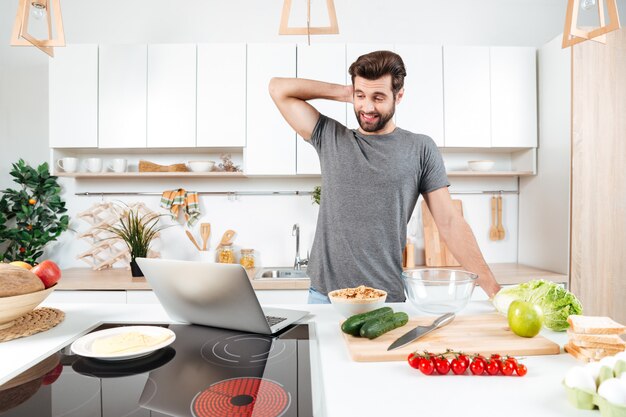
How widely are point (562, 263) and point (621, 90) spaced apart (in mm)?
1102

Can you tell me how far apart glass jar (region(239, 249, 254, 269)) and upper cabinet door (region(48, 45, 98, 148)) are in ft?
4.22

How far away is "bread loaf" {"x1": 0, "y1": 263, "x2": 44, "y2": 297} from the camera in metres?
1.05

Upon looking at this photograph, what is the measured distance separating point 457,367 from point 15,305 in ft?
3.29

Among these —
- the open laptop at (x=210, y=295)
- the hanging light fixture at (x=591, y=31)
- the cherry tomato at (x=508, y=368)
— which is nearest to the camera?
the cherry tomato at (x=508, y=368)

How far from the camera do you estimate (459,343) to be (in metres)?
0.97

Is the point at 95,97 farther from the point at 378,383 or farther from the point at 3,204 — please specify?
the point at 378,383

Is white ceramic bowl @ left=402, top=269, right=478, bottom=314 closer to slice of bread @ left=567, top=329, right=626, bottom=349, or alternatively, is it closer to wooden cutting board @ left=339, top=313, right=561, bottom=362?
wooden cutting board @ left=339, top=313, right=561, bottom=362

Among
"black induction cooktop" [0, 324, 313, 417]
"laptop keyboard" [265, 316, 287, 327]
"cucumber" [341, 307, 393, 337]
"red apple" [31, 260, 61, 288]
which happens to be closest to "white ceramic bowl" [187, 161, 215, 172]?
"red apple" [31, 260, 61, 288]

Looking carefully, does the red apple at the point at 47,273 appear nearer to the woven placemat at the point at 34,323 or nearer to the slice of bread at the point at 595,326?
the woven placemat at the point at 34,323

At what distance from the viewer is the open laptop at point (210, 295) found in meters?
1.02

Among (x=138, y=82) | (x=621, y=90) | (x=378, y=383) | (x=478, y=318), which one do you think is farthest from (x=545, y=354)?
(x=138, y=82)

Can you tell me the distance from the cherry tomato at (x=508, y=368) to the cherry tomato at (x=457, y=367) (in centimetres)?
7

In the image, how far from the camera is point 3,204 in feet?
9.43

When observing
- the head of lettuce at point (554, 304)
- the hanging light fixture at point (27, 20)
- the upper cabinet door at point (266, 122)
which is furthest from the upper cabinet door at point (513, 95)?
the hanging light fixture at point (27, 20)
